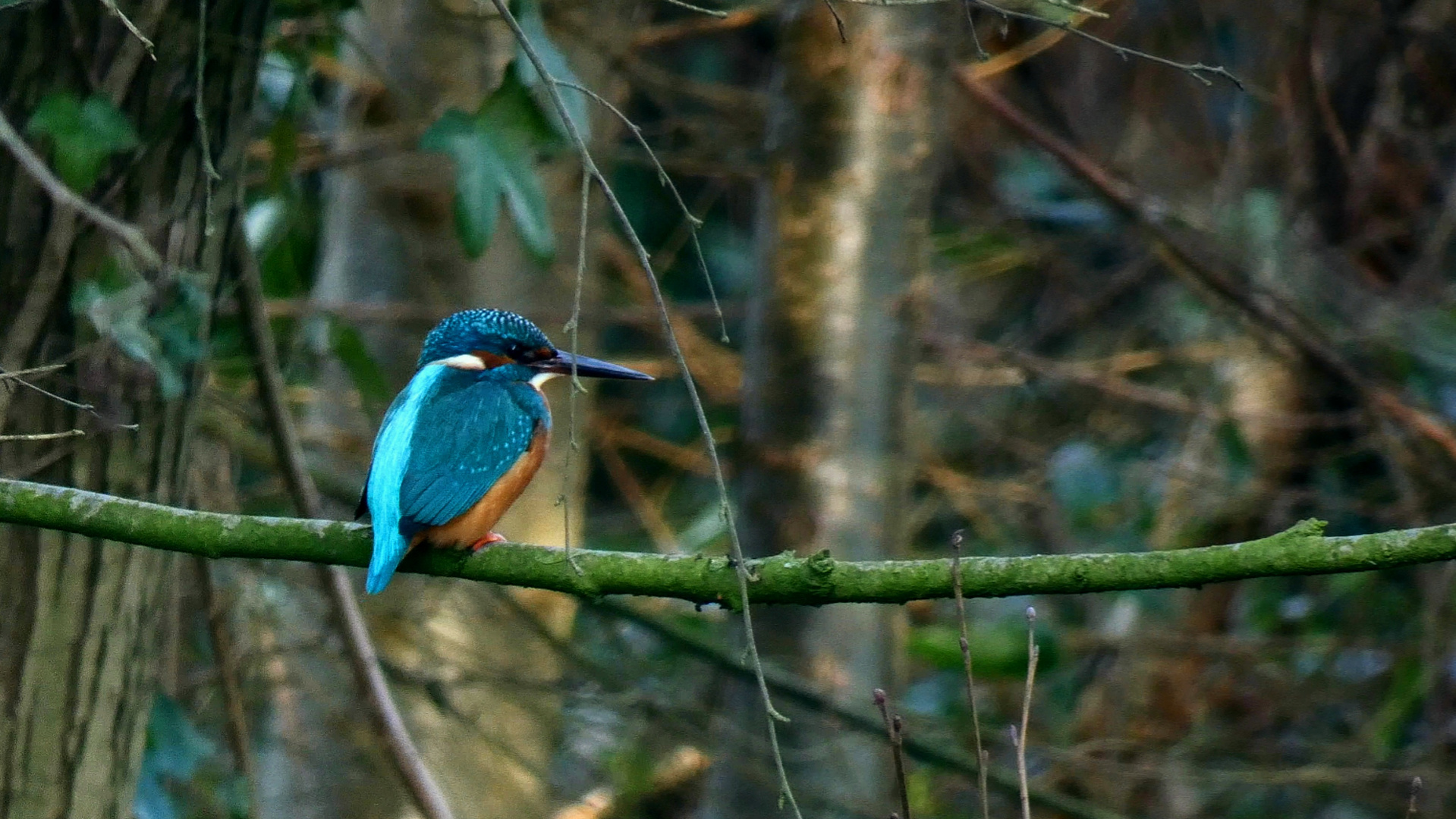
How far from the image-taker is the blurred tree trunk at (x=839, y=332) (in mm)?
3971

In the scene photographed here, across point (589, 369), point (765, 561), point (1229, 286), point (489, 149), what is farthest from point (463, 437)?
point (1229, 286)

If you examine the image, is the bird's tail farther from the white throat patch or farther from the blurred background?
the white throat patch

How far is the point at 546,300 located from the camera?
489cm

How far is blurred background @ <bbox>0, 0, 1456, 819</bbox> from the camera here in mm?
2777

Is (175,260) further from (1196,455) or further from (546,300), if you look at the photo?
(1196,455)

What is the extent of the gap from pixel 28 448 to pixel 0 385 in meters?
0.24

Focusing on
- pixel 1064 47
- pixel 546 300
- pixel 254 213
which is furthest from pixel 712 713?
pixel 1064 47

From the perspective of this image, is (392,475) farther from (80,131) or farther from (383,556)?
(80,131)

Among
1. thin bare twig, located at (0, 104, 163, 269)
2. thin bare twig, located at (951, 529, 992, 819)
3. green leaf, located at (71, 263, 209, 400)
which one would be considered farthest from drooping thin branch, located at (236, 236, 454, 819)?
thin bare twig, located at (951, 529, 992, 819)

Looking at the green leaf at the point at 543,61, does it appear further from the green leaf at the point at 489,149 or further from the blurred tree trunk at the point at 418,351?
the blurred tree trunk at the point at 418,351

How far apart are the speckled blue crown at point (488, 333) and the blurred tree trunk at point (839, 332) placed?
103 centimetres

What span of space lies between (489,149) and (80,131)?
27.0 inches

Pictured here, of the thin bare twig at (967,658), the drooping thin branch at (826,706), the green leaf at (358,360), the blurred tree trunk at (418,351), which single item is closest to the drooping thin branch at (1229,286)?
the blurred tree trunk at (418,351)

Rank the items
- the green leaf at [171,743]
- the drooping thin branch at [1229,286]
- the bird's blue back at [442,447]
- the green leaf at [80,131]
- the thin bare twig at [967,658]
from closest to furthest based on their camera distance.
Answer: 1. the thin bare twig at [967,658]
2. the bird's blue back at [442,447]
3. the green leaf at [80,131]
4. the green leaf at [171,743]
5. the drooping thin branch at [1229,286]
